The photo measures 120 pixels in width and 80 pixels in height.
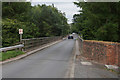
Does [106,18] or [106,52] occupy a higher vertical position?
[106,18]

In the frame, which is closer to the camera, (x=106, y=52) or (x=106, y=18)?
(x=106, y=52)

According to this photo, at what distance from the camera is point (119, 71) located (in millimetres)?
7410

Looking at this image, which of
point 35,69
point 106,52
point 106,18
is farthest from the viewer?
point 106,18

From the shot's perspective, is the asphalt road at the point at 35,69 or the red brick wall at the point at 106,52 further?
the red brick wall at the point at 106,52

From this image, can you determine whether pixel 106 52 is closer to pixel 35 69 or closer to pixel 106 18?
pixel 106 18

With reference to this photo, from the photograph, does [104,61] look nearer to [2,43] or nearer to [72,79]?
[72,79]

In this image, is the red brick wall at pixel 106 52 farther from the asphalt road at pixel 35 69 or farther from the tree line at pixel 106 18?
the asphalt road at pixel 35 69

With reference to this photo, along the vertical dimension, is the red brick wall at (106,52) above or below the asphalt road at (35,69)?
above

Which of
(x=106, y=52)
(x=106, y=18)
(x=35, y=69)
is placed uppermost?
(x=106, y=18)

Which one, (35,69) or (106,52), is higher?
(106,52)

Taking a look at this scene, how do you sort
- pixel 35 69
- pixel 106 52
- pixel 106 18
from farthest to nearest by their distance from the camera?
pixel 106 18, pixel 106 52, pixel 35 69

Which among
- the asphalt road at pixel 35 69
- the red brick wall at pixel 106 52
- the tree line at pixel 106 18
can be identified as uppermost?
the tree line at pixel 106 18

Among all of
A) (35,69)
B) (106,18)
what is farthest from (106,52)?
(35,69)

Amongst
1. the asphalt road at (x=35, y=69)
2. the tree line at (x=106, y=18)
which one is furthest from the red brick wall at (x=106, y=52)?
the asphalt road at (x=35, y=69)
